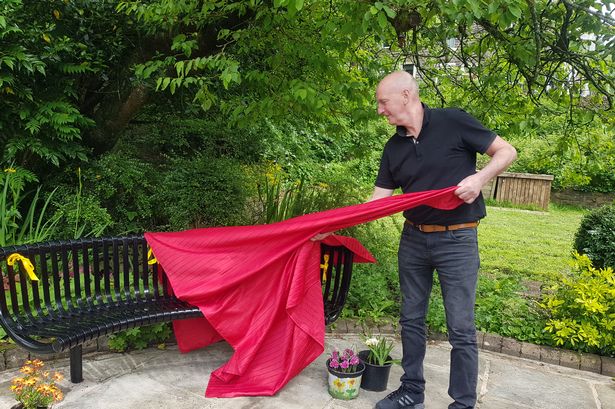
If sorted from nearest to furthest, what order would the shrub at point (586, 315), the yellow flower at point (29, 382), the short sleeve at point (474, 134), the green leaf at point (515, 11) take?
the yellow flower at point (29, 382)
the short sleeve at point (474, 134)
the green leaf at point (515, 11)
the shrub at point (586, 315)

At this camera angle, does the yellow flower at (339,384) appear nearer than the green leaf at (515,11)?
No

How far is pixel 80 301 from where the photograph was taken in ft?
11.5

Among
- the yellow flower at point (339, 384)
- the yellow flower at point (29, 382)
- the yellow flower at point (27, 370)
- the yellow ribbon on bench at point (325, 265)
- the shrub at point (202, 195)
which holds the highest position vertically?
the shrub at point (202, 195)

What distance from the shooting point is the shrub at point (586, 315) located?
3.93 meters

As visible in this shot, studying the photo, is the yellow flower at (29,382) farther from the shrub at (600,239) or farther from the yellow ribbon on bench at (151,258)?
the shrub at (600,239)

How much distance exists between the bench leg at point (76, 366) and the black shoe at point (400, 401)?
185 cm

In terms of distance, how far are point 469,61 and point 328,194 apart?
79.7 inches

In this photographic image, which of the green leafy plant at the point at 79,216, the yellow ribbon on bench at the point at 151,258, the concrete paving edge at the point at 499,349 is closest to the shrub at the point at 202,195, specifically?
the green leafy plant at the point at 79,216

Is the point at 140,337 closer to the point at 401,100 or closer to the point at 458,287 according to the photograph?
the point at 458,287

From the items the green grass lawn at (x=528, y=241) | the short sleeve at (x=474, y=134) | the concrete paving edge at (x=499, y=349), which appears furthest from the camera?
the green grass lawn at (x=528, y=241)

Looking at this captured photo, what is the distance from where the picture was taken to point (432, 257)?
2.99m

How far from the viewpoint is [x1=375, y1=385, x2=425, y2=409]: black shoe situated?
3156 mm

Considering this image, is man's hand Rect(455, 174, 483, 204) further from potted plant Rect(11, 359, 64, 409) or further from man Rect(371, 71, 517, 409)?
potted plant Rect(11, 359, 64, 409)

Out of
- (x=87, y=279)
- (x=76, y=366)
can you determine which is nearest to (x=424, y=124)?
(x=87, y=279)
